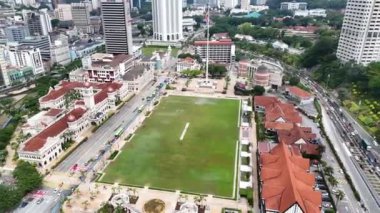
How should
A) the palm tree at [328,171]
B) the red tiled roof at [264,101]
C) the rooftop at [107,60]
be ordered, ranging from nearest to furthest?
the palm tree at [328,171], the red tiled roof at [264,101], the rooftop at [107,60]

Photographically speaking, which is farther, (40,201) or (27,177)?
(27,177)

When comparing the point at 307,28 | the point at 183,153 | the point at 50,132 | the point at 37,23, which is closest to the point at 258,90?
the point at 183,153

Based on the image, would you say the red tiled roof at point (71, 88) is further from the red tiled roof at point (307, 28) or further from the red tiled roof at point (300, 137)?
the red tiled roof at point (307, 28)

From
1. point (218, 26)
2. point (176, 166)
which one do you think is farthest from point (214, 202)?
point (218, 26)

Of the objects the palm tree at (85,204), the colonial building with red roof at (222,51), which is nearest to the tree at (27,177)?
the palm tree at (85,204)

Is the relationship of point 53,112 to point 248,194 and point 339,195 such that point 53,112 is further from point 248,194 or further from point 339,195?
point 339,195

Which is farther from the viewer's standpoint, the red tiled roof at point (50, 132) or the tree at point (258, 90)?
the tree at point (258, 90)
